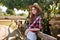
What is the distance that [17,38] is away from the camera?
6.59m

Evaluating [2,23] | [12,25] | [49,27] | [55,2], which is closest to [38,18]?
[49,27]

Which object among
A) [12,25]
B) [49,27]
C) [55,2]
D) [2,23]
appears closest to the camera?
[49,27]

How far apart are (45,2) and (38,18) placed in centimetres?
407

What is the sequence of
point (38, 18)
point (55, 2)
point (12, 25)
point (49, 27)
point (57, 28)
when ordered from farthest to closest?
point (12, 25) < point (55, 2) < point (49, 27) < point (57, 28) < point (38, 18)

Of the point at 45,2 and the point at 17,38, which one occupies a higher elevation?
the point at 45,2

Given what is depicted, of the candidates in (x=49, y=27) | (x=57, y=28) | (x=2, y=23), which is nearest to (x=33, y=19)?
(x=57, y=28)

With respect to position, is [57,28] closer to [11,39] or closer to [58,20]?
[58,20]

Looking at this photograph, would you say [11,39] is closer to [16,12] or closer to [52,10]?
[52,10]

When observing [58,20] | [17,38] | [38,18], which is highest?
[38,18]

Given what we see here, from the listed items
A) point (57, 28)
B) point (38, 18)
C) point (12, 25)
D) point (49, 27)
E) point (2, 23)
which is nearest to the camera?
point (38, 18)

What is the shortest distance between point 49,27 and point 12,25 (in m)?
2.80

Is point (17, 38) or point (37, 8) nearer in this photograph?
point (37, 8)

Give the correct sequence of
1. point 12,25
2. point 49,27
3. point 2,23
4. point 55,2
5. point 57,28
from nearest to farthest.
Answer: point 57,28 → point 49,27 → point 55,2 → point 12,25 → point 2,23

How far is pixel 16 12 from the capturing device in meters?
9.57
